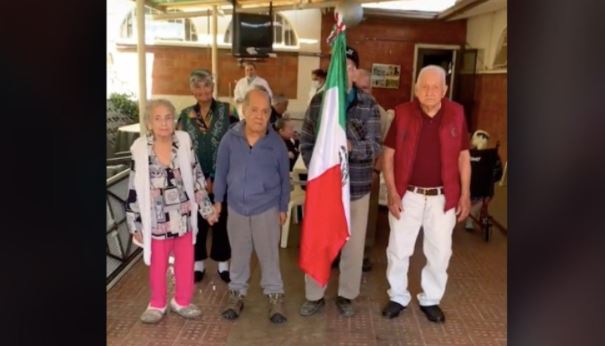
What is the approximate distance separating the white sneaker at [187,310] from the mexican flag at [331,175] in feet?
2.55

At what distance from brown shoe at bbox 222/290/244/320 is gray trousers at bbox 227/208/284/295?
0.12ft

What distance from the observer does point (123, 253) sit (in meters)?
3.52

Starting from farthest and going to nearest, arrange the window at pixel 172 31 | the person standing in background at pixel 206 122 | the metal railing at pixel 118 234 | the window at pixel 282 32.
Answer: the window at pixel 282 32
the window at pixel 172 31
the metal railing at pixel 118 234
the person standing in background at pixel 206 122

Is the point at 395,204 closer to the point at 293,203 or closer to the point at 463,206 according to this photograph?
the point at 463,206

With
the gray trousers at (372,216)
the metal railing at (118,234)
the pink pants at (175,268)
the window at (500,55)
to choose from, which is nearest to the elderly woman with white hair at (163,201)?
the pink pants at (175,268)

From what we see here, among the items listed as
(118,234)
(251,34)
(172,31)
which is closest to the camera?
(118,234)

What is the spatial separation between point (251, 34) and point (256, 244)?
3.69 m

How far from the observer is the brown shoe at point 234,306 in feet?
9.14

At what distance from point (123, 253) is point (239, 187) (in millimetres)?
1358

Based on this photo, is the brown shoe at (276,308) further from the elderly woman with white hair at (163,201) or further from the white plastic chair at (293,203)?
the white plastic chair at (293,203)

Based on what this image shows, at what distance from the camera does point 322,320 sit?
2779 millimetres

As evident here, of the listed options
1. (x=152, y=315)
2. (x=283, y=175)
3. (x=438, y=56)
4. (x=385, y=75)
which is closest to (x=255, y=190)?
(x=283, y=175)
